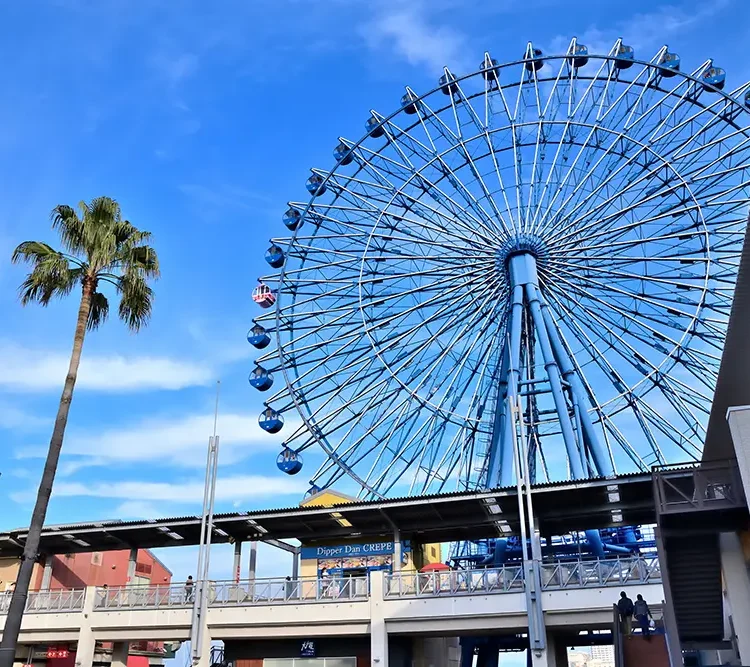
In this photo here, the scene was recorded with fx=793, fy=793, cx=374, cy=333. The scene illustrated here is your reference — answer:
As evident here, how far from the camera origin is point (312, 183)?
34.2 m

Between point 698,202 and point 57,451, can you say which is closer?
point 57,451

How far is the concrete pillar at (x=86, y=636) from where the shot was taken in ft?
85.0

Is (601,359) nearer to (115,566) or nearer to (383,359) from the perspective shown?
(383,359)

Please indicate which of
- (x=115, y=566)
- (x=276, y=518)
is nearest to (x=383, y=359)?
(x=276, y=518)

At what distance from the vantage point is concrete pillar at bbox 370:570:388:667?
22359mm

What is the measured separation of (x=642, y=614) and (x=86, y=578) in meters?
27.2

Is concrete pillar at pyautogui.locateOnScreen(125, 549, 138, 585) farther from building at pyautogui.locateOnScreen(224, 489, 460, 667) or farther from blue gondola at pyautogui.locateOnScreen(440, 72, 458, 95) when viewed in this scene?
blue gondola at pyautogui.locateOnScreen(440, 72, 458, 95)

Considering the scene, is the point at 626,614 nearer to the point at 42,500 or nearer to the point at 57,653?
the point at 42,500

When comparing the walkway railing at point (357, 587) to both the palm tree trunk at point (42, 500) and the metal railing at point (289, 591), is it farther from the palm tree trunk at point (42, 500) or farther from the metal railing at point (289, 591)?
the palm tree trunk at point (42, 500)

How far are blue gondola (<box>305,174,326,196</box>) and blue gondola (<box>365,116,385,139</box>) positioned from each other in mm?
2844

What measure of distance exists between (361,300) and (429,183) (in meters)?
5.40

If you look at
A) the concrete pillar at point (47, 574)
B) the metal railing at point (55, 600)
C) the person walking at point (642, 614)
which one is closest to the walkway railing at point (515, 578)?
the person walking at point (642, 614)

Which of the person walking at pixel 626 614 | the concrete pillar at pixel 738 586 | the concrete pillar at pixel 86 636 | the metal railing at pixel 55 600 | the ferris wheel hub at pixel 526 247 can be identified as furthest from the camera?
the ferris wheel hub at pixel 526 247

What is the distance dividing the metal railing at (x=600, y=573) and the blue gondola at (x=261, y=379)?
14.4 meters
